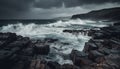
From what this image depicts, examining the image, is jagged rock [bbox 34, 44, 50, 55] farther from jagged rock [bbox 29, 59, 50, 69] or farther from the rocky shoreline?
jagged rock [bbox 29, 59, 50, 69]

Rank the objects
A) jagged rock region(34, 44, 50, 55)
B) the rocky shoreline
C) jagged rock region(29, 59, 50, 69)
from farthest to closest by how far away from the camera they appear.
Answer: jagged rock region(34, 44, 50, 55) → jagged rock region(29, 59, 50, 69) → the rocky shoreline

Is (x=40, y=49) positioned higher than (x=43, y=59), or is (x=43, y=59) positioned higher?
(x=40, y=49)

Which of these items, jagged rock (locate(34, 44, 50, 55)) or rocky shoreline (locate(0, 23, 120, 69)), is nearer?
Answer: rocky shoreline (locate(0, 23, 120, 69))

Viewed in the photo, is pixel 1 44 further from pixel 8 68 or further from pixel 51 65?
pixel 51 65

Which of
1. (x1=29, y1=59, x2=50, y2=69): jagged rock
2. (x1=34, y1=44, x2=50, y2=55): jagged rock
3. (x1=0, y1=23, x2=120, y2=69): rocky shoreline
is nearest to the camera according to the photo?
(x1=0, y1=23, x2=120, y2=69): rocky shoreline

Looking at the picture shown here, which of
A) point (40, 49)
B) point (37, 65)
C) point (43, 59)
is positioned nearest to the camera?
point (37, 65)

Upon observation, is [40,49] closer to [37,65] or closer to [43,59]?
[43,59]

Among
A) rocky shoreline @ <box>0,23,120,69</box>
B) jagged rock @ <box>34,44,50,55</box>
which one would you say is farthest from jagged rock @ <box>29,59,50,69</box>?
jagged rock @ <box>34,44,50,55</box>

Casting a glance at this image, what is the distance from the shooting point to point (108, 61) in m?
7.80

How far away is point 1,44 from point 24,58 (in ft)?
7.46

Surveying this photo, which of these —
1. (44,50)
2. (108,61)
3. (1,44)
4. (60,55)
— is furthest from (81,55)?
(1,44)

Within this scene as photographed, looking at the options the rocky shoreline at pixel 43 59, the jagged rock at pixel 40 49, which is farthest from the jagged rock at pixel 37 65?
the jagged rock at pixel 40 49

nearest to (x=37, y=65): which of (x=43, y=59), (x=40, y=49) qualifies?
(x=43, y=59)

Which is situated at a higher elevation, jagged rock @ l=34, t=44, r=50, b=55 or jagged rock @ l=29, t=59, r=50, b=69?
jagged rock @ l=34, t=44, r=50, b=55
